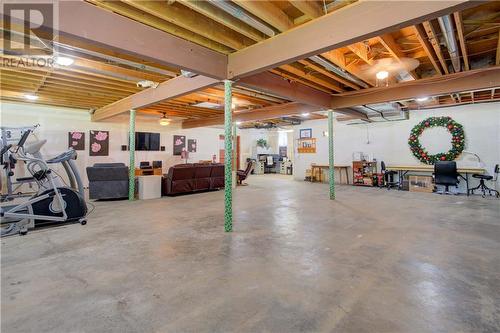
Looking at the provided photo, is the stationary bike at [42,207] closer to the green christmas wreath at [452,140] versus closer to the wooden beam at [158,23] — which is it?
the wooden beam at [158,23]

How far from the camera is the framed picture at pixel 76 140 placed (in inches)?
329

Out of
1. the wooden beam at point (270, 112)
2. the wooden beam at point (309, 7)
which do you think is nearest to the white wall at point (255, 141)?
the wooden beam at point (270, 112)

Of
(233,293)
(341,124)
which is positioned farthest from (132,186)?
(341,124)

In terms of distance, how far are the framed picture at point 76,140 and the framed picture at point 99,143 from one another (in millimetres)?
244

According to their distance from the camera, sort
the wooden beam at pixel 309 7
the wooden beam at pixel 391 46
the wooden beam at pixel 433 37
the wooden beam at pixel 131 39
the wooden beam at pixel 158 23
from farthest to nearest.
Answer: the wooden beam at pixel 391 46, the wooden beam at pixel 433 37, the wooden beam at pixel 158 23, the wooden beam at pixel 309 7, the wooden beam at pixel 131 39

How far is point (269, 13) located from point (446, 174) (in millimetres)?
7049

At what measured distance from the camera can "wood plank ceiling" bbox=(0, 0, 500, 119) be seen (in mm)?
2668

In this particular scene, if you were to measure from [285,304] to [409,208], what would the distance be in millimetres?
4584

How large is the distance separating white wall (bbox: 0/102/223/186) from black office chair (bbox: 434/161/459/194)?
370 inches

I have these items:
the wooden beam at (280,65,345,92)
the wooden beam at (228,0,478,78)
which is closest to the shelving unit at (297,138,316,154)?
the wooden beam at (280,65,345,92)

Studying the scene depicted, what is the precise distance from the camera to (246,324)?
156 centimetres

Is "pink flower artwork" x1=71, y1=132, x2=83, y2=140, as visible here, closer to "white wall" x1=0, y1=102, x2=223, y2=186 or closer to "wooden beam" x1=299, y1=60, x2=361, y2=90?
"white wall" x1=0, y1=102, x2=223, y2=186

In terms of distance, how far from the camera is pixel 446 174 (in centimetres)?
681

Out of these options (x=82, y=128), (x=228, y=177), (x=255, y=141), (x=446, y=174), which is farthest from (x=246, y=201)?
(x=255, y=141)
